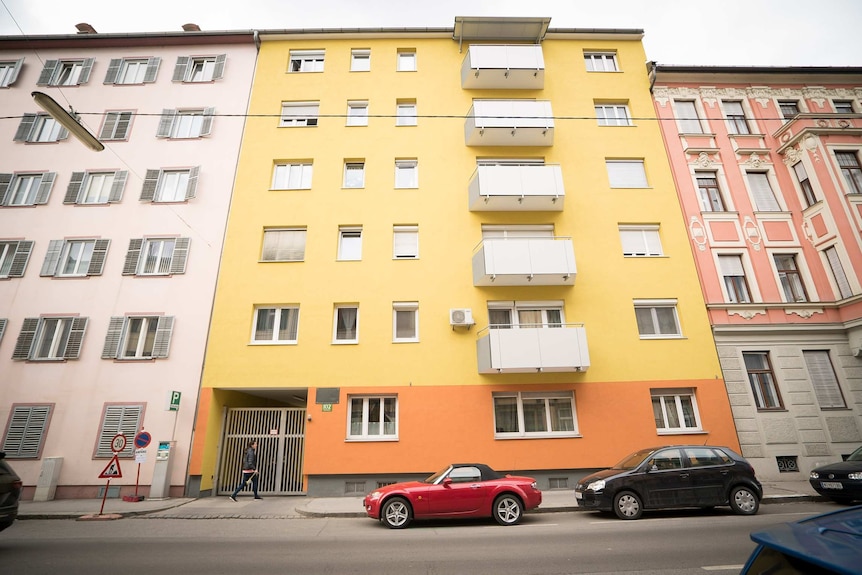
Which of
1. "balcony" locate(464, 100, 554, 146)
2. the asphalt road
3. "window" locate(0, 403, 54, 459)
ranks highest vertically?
"balcony" locate(464, 100, 554, 146)

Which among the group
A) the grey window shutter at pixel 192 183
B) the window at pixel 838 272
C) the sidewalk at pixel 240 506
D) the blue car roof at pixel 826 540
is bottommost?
the sidewalk at pixel 240 506

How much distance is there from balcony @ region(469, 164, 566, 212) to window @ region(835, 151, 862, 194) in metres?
11.7

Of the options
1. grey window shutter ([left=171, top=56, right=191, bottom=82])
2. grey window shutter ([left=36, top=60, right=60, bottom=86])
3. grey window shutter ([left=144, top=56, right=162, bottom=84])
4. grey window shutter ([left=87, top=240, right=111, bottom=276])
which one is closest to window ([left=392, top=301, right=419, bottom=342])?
grey window shutter ([left=87, top=240, right=111, bottom=276])

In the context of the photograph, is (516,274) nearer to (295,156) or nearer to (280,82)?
(295,156)

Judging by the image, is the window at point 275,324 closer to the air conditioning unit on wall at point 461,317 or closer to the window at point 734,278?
the air conditioning unit on wall at point 461,317

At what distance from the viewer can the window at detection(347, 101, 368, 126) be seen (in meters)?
18.0

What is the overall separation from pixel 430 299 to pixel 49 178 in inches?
653

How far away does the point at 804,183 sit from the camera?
17.0 metres

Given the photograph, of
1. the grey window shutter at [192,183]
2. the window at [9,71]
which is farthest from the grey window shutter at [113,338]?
the window at [9,71]

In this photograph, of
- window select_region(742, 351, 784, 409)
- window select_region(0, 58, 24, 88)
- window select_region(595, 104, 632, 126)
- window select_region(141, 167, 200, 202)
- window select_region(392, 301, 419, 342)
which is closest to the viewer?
window select_region(742, 351, 784, 409)

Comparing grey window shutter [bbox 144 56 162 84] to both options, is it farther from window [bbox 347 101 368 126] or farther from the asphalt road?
the asphalt road

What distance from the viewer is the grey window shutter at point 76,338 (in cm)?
1453

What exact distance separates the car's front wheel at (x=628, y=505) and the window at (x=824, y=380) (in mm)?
10138

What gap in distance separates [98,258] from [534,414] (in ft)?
56.6
